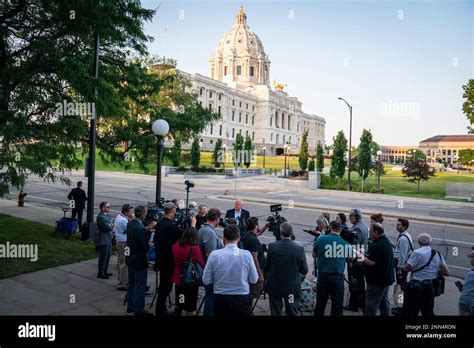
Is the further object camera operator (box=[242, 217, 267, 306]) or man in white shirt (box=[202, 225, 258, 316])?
camera operator (box=[242, 217, 267, 306])

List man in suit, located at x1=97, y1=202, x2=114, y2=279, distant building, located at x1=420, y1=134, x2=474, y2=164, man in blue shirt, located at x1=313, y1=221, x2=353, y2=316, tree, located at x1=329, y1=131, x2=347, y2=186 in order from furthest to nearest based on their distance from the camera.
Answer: distant building, located at x1=420, y1=134, x2=474, y2=164
tree, located at x1=329, y1=131, x2=347, y2=186
man in suit, located at x1=97, y1=202, x2=114, y2=279
man in blue shirt, located at x1=313, y1=221, x2=353, y2=316

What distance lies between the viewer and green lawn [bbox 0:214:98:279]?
355 inches

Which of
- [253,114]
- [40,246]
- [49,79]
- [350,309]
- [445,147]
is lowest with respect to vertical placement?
[350,309]

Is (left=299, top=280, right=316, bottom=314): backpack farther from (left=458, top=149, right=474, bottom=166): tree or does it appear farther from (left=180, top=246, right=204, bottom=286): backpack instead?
(left=458, top=149, right=474, bottom=166): tree

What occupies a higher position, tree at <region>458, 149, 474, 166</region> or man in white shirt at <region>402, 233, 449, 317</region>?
tree at <region>458, 149, 474, 166</region>

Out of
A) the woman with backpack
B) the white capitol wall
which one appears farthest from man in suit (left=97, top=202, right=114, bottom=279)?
the white capitol wall

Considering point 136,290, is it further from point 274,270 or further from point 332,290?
point 332,290

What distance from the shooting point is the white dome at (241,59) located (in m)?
139

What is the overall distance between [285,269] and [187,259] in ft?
4.85

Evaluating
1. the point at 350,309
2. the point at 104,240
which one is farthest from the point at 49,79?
the point at 350,309

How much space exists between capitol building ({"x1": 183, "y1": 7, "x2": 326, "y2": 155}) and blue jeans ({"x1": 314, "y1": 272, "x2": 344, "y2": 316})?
10725cm

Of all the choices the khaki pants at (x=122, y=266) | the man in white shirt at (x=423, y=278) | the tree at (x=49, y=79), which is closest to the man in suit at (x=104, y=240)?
the khaki pants at (x=122, y=266)

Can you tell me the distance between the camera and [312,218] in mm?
18250

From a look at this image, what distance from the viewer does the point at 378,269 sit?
19.2 feet
